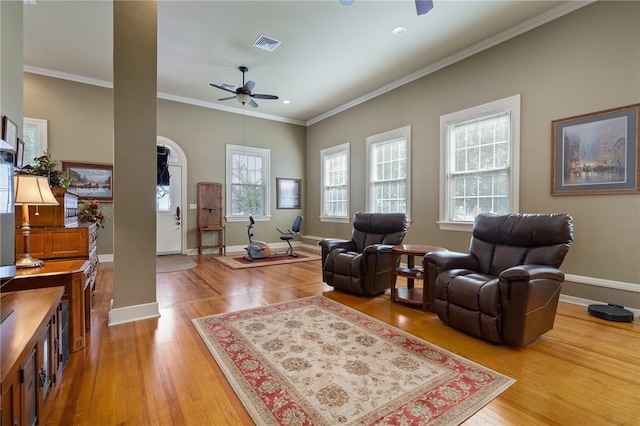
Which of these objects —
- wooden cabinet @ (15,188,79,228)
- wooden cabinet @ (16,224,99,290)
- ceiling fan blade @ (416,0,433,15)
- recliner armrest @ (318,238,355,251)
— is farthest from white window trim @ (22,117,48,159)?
ceiling fan blade @ (416,0,433,15)

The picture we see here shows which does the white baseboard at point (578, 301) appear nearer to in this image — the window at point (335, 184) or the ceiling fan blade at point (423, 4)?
the ceiling fan blade at point (423, 4)

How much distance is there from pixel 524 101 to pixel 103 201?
7272mm

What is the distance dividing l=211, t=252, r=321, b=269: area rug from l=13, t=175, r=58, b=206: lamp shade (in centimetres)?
335

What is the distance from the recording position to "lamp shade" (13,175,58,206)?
194 cm

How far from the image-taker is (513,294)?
2197 millimetres

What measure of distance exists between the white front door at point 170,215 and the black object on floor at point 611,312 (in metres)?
6.91

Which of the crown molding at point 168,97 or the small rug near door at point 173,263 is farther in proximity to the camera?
the crown molding at point 168,97

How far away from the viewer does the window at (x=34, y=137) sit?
16.5 feet

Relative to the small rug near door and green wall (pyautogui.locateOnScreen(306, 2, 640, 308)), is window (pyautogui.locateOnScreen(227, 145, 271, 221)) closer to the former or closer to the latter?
the small rug near door

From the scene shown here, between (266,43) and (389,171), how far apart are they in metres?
3.10

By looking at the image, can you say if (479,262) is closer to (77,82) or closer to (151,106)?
(151,106)

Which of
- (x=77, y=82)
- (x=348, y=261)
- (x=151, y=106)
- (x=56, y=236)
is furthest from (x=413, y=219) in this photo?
(x=77, y=82)

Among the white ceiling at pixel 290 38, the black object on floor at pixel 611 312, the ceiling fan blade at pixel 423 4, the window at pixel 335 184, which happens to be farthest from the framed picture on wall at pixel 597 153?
the window at pixel 335 184

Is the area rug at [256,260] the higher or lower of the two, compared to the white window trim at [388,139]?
lower
